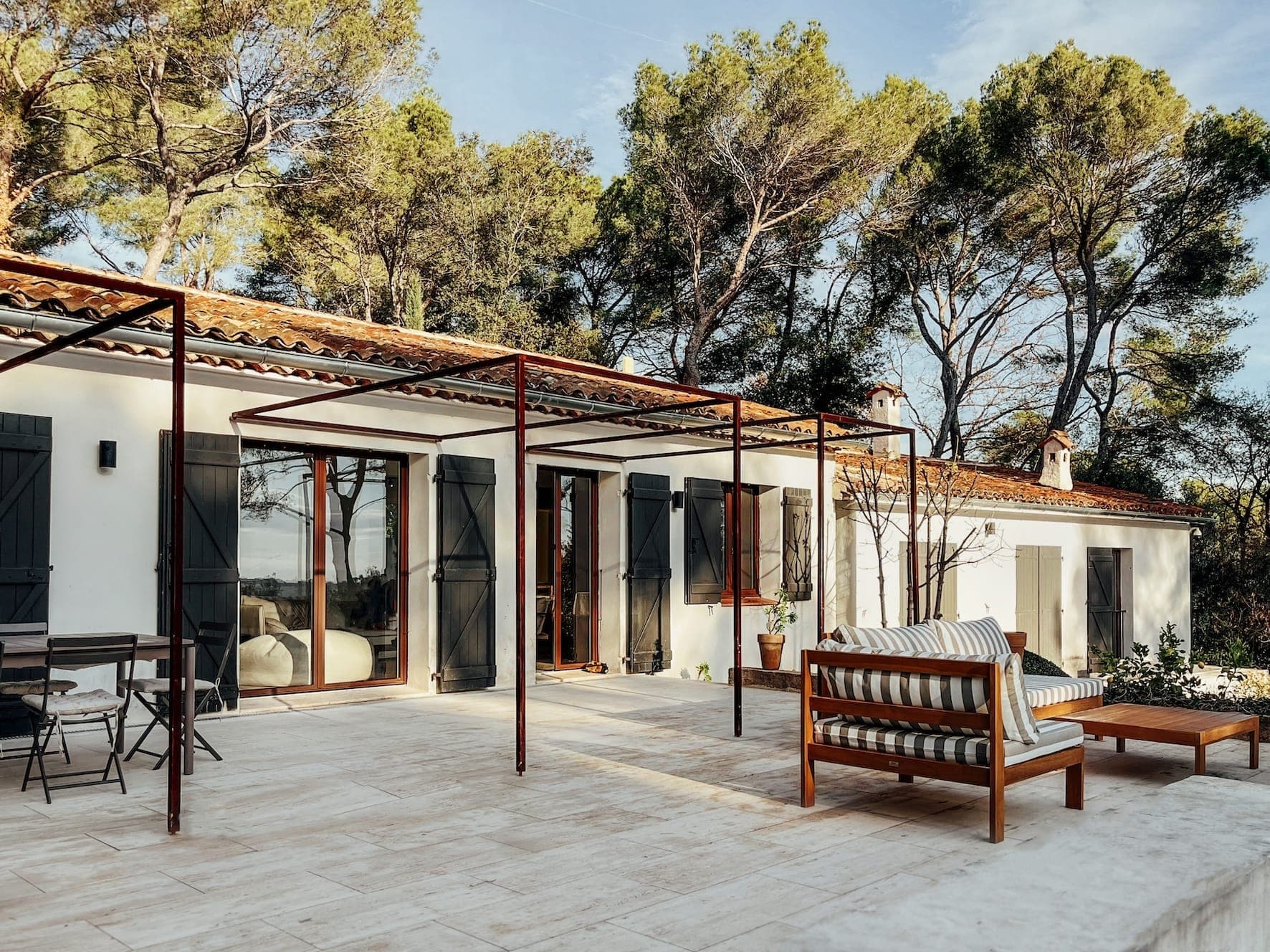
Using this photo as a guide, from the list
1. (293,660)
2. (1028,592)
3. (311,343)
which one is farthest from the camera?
(1028,592)

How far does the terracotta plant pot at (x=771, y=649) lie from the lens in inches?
418

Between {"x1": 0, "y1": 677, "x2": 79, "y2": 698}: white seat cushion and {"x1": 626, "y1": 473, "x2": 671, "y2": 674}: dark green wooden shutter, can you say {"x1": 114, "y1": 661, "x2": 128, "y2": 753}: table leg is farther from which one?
{"x1": 626, "y1": 473, "x2": 671, "y2": 674}: dark green wooden shutter

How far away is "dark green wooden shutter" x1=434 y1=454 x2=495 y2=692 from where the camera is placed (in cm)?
851

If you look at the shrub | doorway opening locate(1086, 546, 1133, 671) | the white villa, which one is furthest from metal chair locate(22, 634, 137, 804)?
doorway opening locate(1086, 546, 1133, 671)

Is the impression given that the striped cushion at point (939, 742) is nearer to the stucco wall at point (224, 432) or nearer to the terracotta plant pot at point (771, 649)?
the stucco wall at point (224, 432)

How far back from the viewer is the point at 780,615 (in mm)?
11000

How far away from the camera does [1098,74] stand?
17.6 meters

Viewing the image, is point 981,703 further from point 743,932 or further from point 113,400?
point 113,400

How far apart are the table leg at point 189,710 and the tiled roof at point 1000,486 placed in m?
7.73

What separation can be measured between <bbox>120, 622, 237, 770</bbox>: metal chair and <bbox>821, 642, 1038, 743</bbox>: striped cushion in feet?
10.4

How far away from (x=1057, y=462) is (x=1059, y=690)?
10737 mm

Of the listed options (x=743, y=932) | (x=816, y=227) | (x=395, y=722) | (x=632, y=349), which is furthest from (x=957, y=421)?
(x=743, y=932)

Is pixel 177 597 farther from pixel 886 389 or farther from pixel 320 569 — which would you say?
pixel 886 389

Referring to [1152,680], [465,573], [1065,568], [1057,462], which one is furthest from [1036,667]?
[1057,462]
